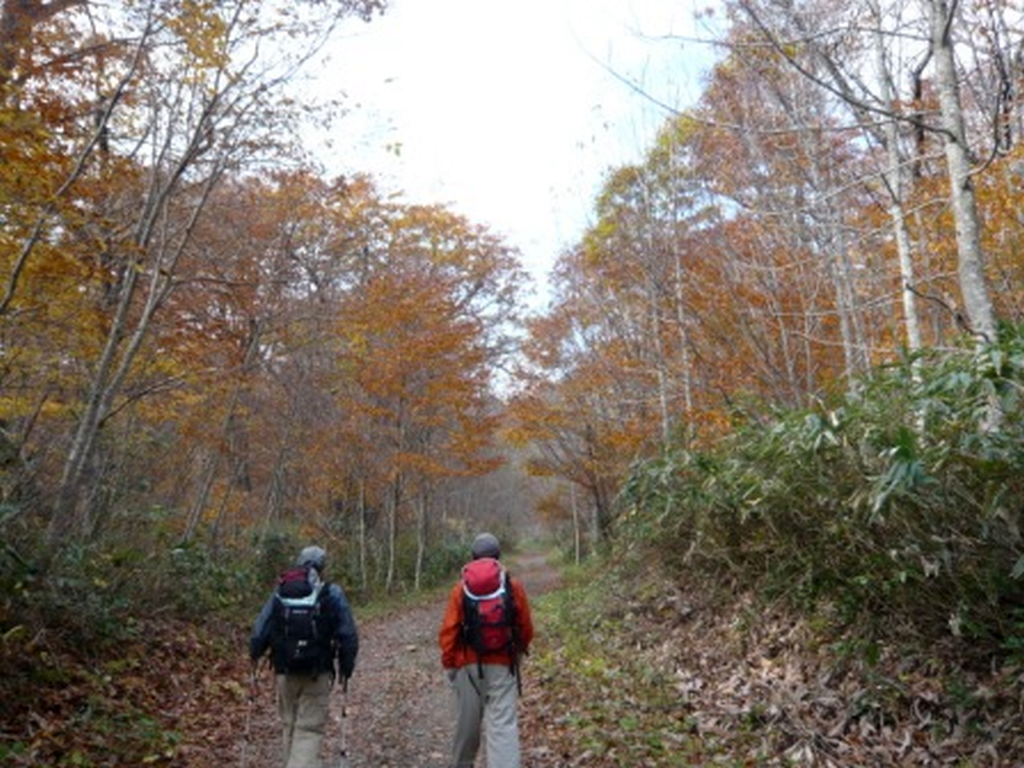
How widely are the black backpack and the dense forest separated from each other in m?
2.68

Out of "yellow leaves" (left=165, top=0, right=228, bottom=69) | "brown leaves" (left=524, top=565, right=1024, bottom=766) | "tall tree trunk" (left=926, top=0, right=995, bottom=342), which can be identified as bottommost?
"brown leaves" (left=524, top=565, right=1024, bottom=766)

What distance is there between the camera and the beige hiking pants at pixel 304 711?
5.32 meters

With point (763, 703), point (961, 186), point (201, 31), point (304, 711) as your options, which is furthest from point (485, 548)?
point (201, 31)

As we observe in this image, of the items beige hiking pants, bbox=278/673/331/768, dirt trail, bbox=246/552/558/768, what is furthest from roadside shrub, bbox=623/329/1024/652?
beige hiking pants, bbox=278/673/331/768

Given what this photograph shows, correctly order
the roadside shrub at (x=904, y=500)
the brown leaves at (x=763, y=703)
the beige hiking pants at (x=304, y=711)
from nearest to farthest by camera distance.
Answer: the roadside shrub at (x=904, y=500), the brown leaves at (x=763, y=703), the beige hiking pants at (x=304, y=711)

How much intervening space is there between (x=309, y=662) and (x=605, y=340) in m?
14.0

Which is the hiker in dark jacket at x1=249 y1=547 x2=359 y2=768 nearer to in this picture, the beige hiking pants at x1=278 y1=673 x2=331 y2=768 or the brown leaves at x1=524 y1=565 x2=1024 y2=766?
the beige hiking pants at x1=278 y1=673 x2=331 y2=768

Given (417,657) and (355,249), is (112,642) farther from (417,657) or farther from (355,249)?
(355,249)

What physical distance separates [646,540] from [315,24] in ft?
28.1

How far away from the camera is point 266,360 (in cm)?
1569

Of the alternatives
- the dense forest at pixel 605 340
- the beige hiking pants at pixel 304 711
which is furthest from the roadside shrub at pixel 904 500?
the beige hiking pants at pixel 304 711

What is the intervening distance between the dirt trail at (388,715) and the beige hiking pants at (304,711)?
0.28 m

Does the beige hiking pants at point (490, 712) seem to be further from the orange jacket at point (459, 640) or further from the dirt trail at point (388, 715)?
the dirt trail at point (388, 715)

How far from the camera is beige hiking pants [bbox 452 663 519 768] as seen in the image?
16.8ft
